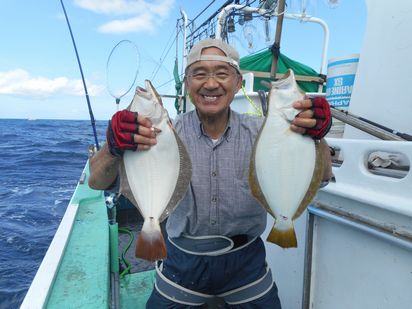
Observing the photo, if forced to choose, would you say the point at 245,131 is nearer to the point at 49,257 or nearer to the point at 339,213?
the point at 339,213

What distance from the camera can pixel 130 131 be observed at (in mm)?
1709

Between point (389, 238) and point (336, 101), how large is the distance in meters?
1.69

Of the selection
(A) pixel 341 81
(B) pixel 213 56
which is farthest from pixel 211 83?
(A) pixel 341 81

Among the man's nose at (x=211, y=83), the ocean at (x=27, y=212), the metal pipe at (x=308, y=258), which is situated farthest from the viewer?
the ocean at (x=27, y=212)

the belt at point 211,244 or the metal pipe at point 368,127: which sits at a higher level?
the metal pipe at point 368,127

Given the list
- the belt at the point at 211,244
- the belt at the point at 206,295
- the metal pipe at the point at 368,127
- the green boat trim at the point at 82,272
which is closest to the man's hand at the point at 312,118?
the metal pipe at the point at 368,127

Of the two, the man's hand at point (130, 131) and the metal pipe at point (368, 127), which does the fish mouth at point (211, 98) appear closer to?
the man's hand at point (130, 131)

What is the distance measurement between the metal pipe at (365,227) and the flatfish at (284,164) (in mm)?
444

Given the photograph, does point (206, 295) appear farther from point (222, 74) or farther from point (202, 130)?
point (222, 74)

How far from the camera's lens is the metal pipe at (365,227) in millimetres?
1771

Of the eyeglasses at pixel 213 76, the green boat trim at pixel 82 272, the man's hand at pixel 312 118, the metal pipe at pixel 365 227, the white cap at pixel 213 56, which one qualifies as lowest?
the green boat trim at pixel 82 272

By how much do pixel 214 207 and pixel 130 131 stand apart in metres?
0.75

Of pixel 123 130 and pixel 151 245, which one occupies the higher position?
pixel 123 130

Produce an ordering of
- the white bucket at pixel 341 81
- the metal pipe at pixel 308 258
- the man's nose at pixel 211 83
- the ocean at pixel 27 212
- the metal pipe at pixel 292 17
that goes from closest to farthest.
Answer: the man's nose at pixel 211 83
the metal pipe at pixel 308 258
the white bucket at pixel 341 81
the ocean at pixel 27 212
the metal pipe at pixel 292 17
